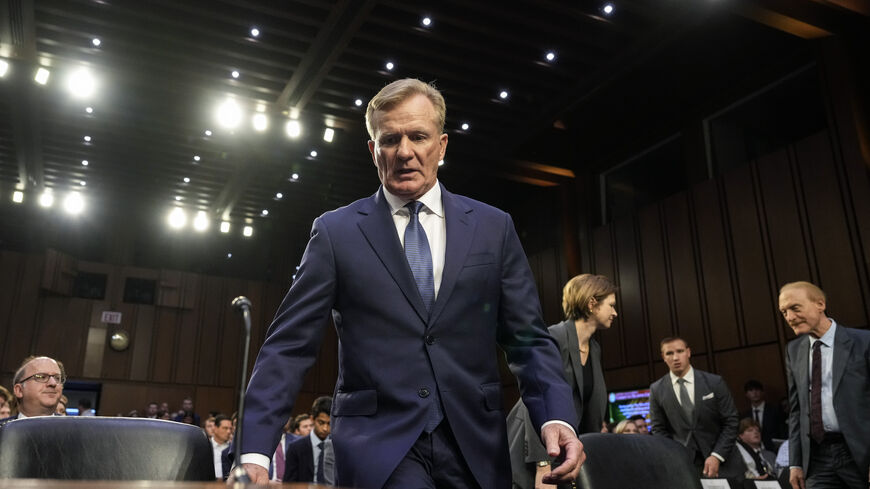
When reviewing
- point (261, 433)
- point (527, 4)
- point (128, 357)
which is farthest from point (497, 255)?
point (128, 357)

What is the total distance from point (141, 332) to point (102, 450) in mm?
14918

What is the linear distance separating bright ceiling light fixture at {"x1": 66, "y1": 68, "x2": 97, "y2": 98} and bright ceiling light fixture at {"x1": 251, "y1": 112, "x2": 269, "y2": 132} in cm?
224

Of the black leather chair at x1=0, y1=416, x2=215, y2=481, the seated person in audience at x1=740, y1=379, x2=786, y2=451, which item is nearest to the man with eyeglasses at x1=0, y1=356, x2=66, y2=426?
the black leather chair at x1=0, y1=416, x2=215, y2=481

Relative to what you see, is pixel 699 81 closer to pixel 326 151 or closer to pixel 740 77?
pixel 740 77

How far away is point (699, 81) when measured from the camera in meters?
10.1

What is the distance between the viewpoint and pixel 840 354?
3680 mm

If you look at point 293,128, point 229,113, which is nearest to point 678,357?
point 293,128

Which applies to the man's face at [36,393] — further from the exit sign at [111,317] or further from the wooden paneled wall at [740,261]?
the exit sign at [111,317]

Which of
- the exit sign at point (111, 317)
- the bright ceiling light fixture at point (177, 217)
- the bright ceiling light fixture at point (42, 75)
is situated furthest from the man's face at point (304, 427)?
the exit sign at point (111, 317)

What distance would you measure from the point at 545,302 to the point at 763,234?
4352 millimetres

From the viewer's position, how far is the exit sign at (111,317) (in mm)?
14875

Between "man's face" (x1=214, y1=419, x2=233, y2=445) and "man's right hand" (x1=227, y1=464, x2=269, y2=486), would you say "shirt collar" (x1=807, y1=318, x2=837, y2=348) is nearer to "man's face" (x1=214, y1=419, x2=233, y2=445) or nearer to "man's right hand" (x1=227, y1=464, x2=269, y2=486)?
"man's right hand" (x1=227, y1=464, x2=269, y2=486)

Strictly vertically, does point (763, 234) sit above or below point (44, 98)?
below

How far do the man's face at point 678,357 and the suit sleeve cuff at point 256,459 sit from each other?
419 centimetres
